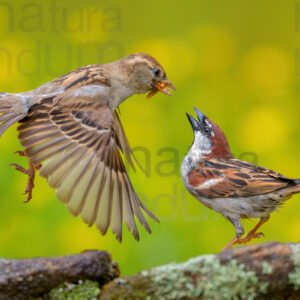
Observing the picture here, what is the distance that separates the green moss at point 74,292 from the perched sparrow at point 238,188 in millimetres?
1406

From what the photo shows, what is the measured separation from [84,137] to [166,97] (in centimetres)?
276

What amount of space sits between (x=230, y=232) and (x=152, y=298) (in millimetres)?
3033

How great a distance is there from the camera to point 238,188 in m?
5.05

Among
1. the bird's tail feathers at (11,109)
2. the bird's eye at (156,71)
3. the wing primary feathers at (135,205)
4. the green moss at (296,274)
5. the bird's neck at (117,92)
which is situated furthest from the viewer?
the bird's eye at (156,71)

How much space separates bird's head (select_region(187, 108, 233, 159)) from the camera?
5.38 meters

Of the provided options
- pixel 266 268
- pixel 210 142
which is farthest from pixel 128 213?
pixel 266 268

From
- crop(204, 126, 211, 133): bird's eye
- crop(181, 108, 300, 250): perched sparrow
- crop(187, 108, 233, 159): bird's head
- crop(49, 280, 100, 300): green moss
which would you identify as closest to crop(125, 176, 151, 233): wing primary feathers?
crop(181, 108, 300, 250): perched sparrow

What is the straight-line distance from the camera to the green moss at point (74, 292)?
3617mm

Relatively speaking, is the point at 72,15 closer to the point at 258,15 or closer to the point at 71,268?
the point at 258,15

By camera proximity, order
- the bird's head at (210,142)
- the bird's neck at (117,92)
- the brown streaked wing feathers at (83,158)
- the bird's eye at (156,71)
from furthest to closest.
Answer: the bird's eye at (156,71) < the bird's neck at (117,92) < the bird's head at (210,142) < the brown streaked wing feathers at (83,158)

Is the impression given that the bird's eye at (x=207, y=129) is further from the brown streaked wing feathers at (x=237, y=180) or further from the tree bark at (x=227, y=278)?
the tree bark at (x=227, y=278)

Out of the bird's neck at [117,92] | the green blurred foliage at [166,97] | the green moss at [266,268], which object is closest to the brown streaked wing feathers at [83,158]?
the bird's neck at [117,92]

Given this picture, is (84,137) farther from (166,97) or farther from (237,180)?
(166,97)

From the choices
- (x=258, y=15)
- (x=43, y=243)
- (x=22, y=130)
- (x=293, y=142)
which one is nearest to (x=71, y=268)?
(x=22, y=130)
